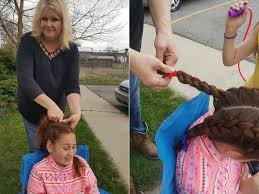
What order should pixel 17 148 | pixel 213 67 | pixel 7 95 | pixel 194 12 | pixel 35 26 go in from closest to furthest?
pixel 35 26
pixel 7 95
pixel 17 148
pixel 213 67
pixel 194 12

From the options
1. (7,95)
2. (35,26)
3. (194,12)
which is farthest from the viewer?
(194,12)

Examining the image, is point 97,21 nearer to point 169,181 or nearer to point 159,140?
point 159,140

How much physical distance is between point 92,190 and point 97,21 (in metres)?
0.55

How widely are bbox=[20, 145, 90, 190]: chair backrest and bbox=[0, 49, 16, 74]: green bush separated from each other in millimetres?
277

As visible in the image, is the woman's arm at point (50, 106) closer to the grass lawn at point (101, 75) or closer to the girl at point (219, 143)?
the grass lawn at point (101, 75)

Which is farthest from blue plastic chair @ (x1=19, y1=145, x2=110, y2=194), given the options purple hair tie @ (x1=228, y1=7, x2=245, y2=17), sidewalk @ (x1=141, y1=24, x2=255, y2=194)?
sidewalk @ (x1=141, y1=24, x2=255, y2=194)

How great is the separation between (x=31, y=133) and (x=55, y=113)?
0.13 meters

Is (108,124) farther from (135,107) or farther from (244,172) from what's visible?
(135,107)

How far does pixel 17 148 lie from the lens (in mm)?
1495

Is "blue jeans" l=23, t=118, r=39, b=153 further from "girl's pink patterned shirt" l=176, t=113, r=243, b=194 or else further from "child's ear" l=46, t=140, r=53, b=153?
"girl's pink patterned shirt" l=176, t=113, r=243, b=194

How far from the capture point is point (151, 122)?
288cm

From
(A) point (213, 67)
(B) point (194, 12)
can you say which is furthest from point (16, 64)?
(B) point (194, 12)

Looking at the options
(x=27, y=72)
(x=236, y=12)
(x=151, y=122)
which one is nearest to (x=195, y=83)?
(x=27, y=72)

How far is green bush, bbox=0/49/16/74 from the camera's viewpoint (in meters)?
1.30
